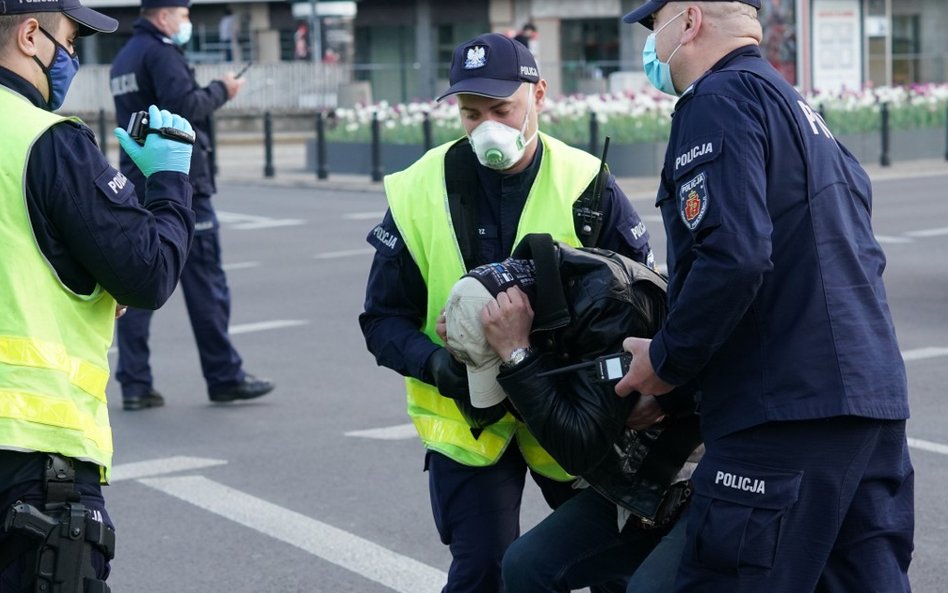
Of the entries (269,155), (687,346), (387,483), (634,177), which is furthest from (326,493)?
(269,155)

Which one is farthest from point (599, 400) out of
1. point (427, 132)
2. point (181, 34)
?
point (427, 132)

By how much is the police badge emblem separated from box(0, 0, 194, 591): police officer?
1077 mm

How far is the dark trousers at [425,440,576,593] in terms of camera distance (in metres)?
4.03

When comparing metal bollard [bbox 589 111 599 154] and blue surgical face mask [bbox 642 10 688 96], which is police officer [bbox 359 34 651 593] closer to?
blue surgical face mask [bbox 642 10 688 96]

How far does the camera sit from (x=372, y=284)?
13.9 feet

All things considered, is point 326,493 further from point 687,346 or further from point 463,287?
point 687,346

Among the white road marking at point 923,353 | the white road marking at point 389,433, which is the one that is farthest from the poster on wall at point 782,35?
the white road marking at point 389,433

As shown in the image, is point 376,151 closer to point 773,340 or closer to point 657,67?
point 657,67

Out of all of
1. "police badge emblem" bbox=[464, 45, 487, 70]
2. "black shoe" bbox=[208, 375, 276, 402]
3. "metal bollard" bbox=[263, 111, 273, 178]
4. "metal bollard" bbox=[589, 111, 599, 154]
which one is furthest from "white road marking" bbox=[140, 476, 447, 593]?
"metal bollard" bbox=[263, 111, 273, 178]

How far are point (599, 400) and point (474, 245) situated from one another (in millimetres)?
782

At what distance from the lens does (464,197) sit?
4.16 metres

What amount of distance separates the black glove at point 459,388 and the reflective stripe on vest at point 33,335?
0.95 metres

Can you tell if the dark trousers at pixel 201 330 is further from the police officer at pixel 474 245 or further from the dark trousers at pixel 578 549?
the dark trousers at pixel 578 549

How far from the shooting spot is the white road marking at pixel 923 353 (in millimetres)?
9227
